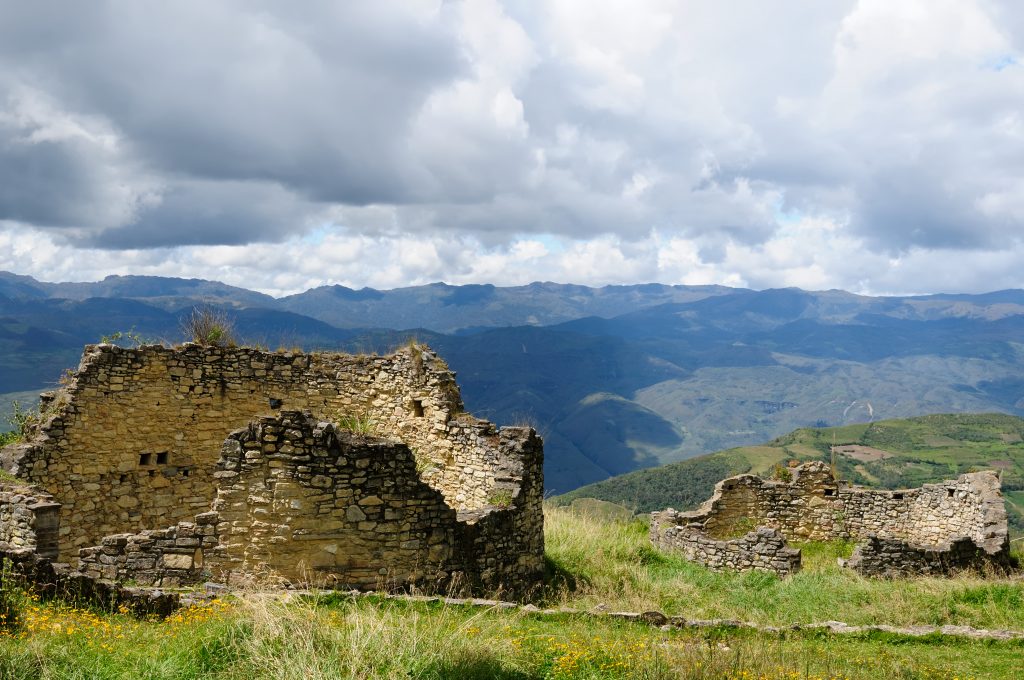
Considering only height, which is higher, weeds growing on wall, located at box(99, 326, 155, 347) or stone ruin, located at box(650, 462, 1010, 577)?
weeds growing on wall, located at box(99, 326, 155, 347)

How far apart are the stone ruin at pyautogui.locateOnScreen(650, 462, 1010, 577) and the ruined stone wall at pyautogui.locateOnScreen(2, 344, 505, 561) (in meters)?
7.95

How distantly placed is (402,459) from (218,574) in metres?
3.08

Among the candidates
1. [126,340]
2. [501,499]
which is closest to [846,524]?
[501,499]

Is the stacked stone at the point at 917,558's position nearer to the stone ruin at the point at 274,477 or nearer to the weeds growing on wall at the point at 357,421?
the stone ruin at the point at 274,477

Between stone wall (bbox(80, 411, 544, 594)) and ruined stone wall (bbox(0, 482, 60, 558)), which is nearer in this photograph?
stone wall (bbox(80, 411, 544, 594))

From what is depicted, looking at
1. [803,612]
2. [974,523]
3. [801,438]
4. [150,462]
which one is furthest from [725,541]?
[801,438]

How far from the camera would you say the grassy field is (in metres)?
7.08

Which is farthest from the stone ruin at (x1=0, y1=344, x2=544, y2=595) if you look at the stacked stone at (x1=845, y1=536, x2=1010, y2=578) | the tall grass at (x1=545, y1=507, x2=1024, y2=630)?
the stacked stone at (x1=845, y1=536, x2=1010, y2=578)

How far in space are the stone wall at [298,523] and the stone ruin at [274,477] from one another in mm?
21

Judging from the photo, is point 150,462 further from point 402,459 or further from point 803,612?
point 803,612

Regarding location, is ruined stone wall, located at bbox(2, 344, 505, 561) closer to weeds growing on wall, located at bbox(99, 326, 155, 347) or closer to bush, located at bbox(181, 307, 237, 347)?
bush, located at bbox(181, 307, 237, 347)

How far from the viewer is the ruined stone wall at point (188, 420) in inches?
538

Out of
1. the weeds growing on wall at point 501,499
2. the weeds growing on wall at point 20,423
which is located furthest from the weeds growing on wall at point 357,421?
the weeds growing on wall at point 20,423

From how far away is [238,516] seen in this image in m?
10.6
